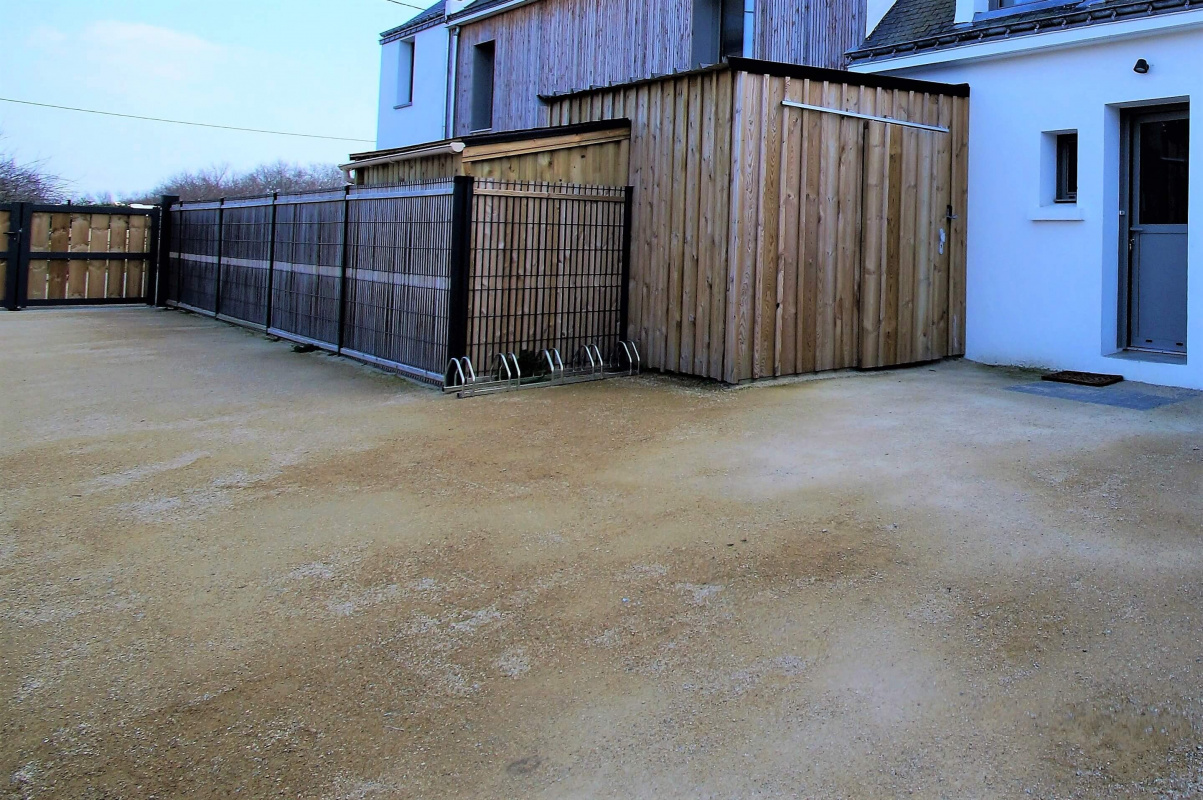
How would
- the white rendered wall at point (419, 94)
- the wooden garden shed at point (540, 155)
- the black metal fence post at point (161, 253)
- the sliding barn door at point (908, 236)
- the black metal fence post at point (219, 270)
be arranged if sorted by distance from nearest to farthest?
the wooden garden shed at point (540, 155), the sliding barn door at point (908, 236), the black metal fence post at point (219, 270), the black metal fence post at point (161, 253), the white rendered wall at point (419, 94)

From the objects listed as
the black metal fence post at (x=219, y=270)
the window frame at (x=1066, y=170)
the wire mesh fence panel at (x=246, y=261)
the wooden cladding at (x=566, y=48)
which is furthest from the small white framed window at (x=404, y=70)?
the window frame at (x=1066, y=170)

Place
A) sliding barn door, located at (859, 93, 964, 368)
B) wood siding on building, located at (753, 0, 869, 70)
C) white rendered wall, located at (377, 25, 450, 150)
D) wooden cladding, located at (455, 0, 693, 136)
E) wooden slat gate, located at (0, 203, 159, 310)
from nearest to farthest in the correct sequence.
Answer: sliding barn door, located at (859, 93, 964, 368) < wood siding on building, located at (753, 0, 869, 70) < wooden cladding, located at (455, 0, 693, 136) < wooden slat gate, located at (0, 203, 159, 310) < white rendered wall, located at (377, 25, 450, 150)

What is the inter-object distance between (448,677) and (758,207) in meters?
5.86

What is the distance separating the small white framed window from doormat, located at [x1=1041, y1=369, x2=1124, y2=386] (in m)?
15.3

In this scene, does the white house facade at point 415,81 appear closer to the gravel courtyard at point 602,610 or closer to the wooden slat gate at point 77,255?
the wooden slat gate at point 77,255

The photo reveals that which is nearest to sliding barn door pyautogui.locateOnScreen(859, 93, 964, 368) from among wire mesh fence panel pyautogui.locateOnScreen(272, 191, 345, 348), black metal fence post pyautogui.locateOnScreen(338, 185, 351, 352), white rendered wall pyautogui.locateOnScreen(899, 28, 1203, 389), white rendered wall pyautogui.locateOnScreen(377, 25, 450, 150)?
white rendered wall pyautogui.locateOnScreen(899, 28, 1203, 389)

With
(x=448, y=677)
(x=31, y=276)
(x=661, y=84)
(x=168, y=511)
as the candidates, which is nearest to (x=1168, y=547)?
(x=448, y=677)

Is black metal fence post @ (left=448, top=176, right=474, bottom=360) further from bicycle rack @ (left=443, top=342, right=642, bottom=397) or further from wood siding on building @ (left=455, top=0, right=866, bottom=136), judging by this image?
wood siding on building @ (left=455, top=0, right=866, bottom=136)

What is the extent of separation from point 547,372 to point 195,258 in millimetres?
9291

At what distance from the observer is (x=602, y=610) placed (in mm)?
3371

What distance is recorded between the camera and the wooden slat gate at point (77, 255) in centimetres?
1492

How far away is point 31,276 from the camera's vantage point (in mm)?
15195

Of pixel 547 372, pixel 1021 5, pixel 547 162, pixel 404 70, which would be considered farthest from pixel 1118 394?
pixel 404 70

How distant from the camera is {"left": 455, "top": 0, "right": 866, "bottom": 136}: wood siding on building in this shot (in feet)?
36.9
